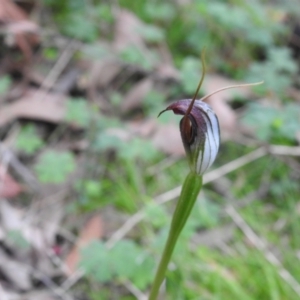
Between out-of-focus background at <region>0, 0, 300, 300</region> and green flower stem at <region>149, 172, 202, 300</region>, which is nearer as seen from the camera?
green flower stem at <region>149, 172, 202, 300</region>

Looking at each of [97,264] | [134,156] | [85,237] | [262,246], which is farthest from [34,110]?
[262,246]

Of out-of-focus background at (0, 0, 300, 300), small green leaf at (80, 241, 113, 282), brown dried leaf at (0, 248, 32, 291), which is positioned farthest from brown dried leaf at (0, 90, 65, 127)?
small green leaf at (80, 241, 113, 282)

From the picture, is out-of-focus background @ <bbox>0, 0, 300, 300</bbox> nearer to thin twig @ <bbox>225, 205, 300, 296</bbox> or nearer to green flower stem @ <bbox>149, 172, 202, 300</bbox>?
thin twig @ <bbox>225, 205, 300, 296</bbox>

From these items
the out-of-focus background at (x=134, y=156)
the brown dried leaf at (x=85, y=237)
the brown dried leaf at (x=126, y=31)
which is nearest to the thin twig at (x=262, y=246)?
the out-of-focus background at (x=134, y=156)

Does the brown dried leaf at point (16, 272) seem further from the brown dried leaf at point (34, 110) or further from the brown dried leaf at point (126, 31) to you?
the brown dried leaf at point (126, 31)

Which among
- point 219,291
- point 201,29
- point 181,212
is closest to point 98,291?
point 219,291

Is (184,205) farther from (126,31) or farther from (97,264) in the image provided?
(126,31)

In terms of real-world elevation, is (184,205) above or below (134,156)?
above

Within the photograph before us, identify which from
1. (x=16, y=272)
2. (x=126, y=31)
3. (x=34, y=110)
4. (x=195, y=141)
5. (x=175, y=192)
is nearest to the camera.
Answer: (x=195, y=141)
